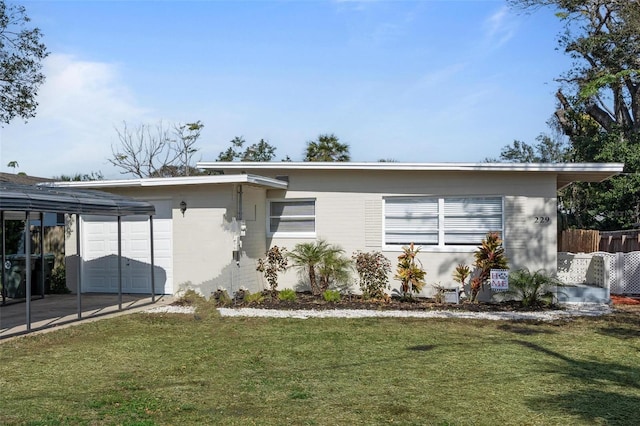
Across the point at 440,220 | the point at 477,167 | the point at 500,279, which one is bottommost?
the point at 500,279

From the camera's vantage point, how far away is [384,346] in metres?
8.70

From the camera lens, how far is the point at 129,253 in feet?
47.8

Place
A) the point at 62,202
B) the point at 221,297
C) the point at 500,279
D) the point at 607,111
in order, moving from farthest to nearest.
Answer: the point at 607,111
the point at 221,297
the point at 500,279
the point at 62,202

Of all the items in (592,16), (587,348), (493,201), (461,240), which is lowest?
(587,348)

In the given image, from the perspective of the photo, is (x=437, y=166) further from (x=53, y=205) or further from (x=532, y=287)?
(x=53, y=205)

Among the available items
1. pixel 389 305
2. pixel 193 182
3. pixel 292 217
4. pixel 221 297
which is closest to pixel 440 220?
pixel 389 305

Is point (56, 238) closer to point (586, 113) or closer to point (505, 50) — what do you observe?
point (505, 50)

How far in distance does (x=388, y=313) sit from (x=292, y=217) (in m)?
3.90

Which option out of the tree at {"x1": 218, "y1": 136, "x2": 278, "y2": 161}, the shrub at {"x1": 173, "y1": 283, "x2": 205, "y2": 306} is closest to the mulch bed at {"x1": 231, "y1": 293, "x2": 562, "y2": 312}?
the shrub at {"x1": 173, "y1": 283, "x2": 205, "y2": 306}

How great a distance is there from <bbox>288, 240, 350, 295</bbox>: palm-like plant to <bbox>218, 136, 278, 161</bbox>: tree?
20103 mm

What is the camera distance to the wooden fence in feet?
55.3

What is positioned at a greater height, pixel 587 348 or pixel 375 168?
pixel 375 168

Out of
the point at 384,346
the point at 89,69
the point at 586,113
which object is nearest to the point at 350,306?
the point at 384,346

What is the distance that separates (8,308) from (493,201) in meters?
10.6
